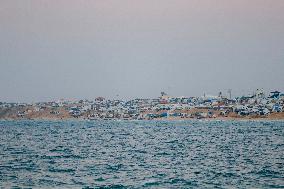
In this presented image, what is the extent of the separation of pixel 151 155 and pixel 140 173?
15.6 m

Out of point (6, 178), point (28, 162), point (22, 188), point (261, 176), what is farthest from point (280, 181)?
point (28, 162)

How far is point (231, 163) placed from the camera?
42.8 meters

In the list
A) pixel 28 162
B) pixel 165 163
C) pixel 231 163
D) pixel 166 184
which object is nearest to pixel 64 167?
pixel 28 162

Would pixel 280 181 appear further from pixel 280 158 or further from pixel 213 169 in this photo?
pixel 280 158

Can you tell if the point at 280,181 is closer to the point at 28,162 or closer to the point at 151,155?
the point at 151,155

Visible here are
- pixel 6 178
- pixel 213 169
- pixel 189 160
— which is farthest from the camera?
pixel 189 160

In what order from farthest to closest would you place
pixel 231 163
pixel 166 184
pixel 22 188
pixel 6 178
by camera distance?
pixel 231 163, pixel 6 178, pixel 166 184, pixel 22 188

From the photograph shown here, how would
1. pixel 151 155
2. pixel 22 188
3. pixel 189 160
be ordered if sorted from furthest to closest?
pixel 151 155 < pixel 189 160 < pixel 22 188

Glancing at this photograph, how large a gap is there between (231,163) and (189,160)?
5.21 m

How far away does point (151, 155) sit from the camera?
5134 cm

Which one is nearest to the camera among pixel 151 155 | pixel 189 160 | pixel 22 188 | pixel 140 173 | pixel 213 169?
pixel 22 188

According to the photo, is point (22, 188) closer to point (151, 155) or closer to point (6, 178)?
point (6, 178)

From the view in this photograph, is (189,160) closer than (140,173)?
No

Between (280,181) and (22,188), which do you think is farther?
(280,181)
